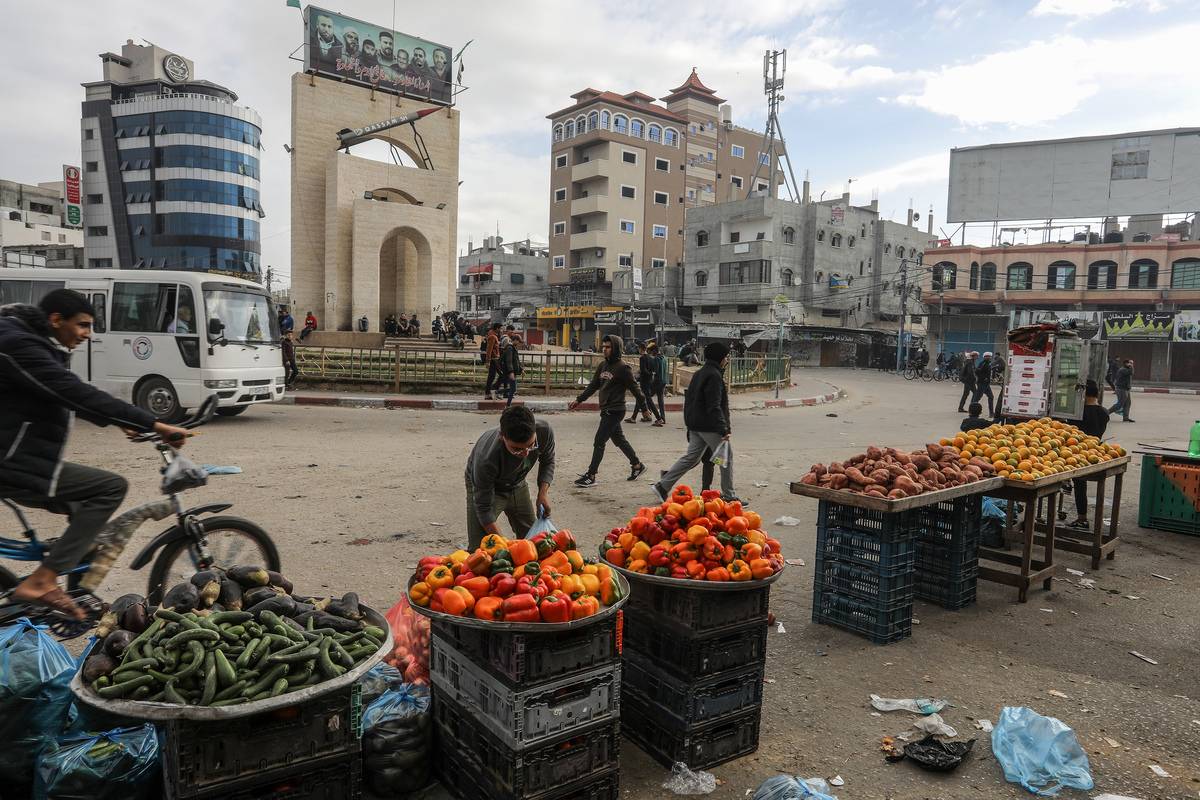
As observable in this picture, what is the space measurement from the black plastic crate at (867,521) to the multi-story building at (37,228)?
80.4m

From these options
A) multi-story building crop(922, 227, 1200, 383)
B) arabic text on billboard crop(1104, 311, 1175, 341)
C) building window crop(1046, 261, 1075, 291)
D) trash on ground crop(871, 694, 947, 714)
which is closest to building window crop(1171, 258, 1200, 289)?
multi-story building crop(922, 227, 1200, 383)

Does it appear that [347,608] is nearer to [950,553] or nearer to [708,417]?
[950,553]

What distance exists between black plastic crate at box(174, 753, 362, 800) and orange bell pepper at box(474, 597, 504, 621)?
666 mm

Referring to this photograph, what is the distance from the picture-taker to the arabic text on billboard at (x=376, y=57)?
29.9 meters

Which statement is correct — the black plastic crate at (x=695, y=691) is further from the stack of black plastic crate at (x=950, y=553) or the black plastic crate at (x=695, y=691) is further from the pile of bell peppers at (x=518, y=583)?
the stack of black plastic crate at (x=950, y=553)

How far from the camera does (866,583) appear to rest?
4758 mm

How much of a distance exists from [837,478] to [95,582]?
14.4 ft

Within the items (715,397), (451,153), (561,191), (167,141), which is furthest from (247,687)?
(167,141)

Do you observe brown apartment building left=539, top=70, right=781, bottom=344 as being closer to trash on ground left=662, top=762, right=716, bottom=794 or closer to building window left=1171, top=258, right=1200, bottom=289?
building window left=1171, top=258, right=1200, bottom=289

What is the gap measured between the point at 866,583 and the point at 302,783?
3.60m

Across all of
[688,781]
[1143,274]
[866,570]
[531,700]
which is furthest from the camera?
[1143,274]

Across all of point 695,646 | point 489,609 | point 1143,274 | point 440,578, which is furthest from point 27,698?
point 1143,274

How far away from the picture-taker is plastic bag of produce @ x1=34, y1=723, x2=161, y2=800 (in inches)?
98.9

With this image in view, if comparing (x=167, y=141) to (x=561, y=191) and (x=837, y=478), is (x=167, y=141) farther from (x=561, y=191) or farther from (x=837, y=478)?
(x=837, y=478)
